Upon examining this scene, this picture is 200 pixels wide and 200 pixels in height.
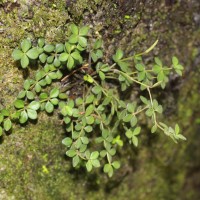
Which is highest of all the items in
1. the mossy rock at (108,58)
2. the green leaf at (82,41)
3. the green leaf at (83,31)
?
the green leaf at (83,31)

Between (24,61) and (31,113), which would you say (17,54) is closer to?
(24,61)

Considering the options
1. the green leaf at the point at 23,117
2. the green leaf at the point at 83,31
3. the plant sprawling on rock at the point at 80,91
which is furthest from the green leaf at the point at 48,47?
the green leaf at the point at 23,117

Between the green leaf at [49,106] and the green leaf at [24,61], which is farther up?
the green leaf at [24,61]

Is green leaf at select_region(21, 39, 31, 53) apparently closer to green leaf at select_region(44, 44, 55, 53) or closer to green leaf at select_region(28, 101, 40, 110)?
green leaf at select_region(44, 44, 55, 53)

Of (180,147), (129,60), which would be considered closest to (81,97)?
(129,60)

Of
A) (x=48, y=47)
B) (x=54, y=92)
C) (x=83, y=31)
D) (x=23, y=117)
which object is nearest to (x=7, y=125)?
(x=23, y=117)

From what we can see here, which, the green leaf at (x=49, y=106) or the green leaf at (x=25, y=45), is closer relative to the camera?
the green leaf at (x=25, y=45)

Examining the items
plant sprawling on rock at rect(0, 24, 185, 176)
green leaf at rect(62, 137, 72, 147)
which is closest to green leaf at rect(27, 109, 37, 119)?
plant sprawling on rock at rect(0, 24, 185, 176)

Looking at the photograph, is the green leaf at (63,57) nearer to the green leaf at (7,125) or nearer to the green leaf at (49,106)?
the green leaf at (49,106)
